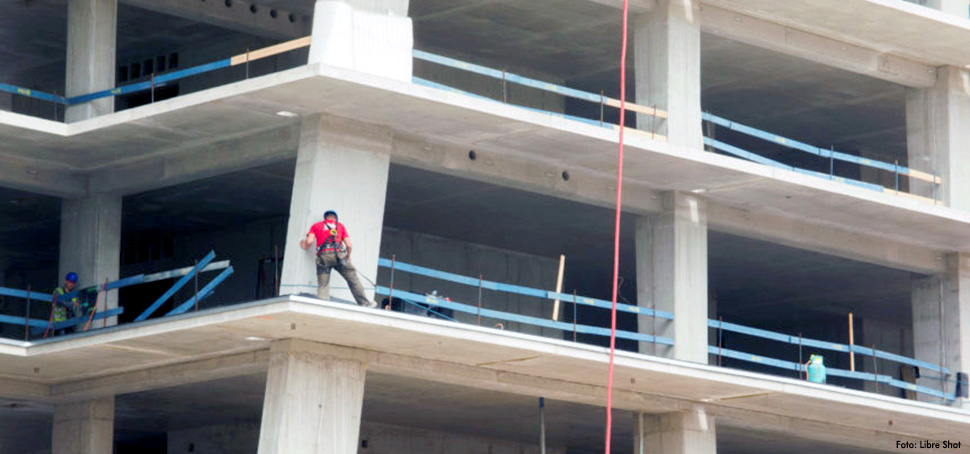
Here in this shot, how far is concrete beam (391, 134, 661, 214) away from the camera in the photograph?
30000 millimetres

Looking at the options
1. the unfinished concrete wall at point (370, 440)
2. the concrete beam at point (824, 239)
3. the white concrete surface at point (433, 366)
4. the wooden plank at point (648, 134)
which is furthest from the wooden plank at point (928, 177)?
the unfinished concrete wall at point (370, 440)

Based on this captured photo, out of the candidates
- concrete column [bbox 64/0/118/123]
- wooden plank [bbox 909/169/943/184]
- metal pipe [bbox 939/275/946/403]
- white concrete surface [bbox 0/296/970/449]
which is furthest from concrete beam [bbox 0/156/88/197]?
metal pipe [bbox 939/275/946/403]

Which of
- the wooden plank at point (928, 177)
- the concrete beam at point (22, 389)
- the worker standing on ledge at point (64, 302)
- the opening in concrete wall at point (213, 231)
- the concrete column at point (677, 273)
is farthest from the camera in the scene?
the wooden plank at point (928, 177)

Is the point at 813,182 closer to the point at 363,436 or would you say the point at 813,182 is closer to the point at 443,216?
the point at 443,216

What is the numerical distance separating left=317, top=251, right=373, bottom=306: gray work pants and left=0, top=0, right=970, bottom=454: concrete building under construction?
54 cm

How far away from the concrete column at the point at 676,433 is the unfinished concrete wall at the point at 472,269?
20.0 ft

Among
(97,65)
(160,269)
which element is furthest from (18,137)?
(160,269)

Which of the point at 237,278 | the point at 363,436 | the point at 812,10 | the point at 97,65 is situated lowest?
the point at 363,436

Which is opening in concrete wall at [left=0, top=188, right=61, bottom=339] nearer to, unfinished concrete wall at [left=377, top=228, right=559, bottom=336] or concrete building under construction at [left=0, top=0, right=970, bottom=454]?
concrete building under construction at [left=0, top=0, right=970, bottom=454]

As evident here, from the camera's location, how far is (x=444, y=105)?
28047 mm

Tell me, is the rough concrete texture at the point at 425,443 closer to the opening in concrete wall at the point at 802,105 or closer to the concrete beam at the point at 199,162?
the opening in concrete wall at the point at 802,105

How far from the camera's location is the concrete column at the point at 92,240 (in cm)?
3191

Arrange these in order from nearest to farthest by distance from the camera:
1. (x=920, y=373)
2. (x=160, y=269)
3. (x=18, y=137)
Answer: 1. (x=18, y=137)
2. (x=920, y=373)
3. (x=160, y=269)

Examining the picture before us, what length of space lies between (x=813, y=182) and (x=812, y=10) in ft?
11.5
